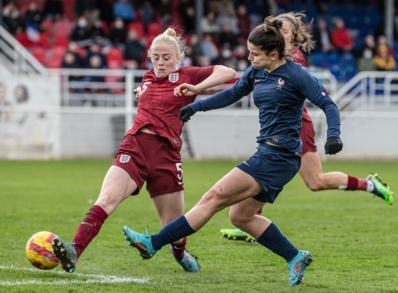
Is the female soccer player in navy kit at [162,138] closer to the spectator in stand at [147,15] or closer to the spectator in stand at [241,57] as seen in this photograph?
the spectator in stand at [241,57]

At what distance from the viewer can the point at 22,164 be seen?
2019cm

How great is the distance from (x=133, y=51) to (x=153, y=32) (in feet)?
7.90

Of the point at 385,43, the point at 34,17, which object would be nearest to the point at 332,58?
the point at 385,43

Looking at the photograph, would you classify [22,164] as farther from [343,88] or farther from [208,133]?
[343,88]

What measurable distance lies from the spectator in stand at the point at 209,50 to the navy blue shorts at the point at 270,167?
58.5ft

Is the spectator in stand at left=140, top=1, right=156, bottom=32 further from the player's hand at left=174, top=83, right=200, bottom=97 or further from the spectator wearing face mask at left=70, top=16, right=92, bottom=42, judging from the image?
the player's hand at left=174, top=83, right=200, bottom=97

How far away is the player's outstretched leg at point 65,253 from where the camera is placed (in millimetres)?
6008

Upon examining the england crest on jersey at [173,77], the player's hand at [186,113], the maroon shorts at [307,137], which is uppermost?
the england crest on jersey at [173,77]

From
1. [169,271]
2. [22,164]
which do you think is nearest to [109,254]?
[169,271]

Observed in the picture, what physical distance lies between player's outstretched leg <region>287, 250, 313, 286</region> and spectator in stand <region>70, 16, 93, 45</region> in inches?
703

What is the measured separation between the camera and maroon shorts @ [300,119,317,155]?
29.8 ft

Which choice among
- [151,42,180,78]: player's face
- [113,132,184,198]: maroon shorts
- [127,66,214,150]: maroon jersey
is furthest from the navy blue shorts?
[151,42,180,78]: player's face

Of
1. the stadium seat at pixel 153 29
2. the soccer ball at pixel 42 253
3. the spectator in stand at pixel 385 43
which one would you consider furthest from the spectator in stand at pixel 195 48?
the soccer ball at pixel 42 253

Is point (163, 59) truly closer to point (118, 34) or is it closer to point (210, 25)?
point (118, 34)
